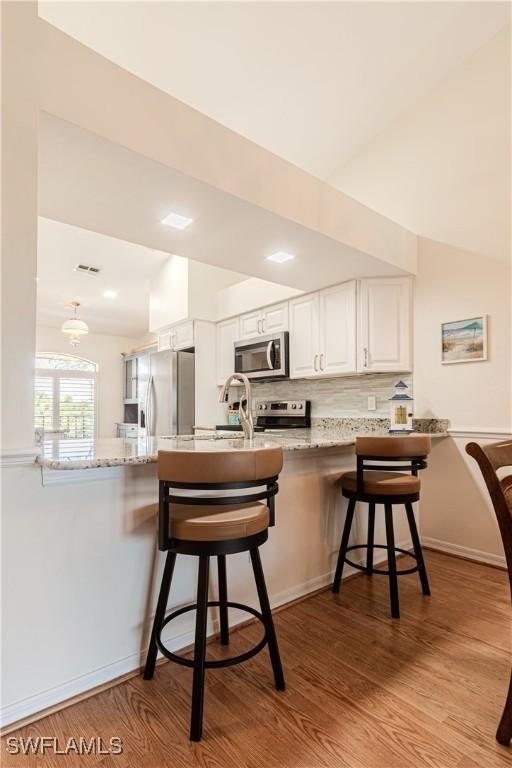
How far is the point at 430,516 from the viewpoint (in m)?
3.17

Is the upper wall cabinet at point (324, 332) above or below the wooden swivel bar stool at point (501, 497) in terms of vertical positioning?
above

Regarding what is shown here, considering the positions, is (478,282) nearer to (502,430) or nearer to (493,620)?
(502,430)

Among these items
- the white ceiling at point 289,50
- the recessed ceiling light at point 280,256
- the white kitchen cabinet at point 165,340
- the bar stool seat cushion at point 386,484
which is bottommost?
the bar stool seat cushion at point 386,484

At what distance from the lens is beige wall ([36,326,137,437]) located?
7.73 m

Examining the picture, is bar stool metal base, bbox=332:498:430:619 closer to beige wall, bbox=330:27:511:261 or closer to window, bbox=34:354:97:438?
beige wall, bbox=330:27:511:261

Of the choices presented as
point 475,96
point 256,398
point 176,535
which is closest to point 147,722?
point 176,535

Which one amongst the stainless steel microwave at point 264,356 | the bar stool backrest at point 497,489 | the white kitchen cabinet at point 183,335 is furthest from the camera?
the white kitchen cabinet at point 183,335

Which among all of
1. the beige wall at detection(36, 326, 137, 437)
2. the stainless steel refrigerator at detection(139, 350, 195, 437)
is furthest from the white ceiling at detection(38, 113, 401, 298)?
the beige wall at detection(36, 326, 137, 437)

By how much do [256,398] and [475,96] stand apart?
3.41 metres

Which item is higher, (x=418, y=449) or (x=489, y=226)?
(x=489, y=226)

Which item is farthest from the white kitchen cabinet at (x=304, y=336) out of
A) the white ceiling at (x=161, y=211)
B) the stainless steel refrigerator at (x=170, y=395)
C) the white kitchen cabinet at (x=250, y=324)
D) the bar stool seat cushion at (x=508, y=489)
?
the bar stool seat cushion at (x=508, y=489)

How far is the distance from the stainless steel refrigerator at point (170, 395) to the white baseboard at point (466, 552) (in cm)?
267

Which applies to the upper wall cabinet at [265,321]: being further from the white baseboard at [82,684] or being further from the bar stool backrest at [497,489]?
the bar stool backrest at [497,489]

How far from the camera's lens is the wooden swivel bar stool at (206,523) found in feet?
4.46
